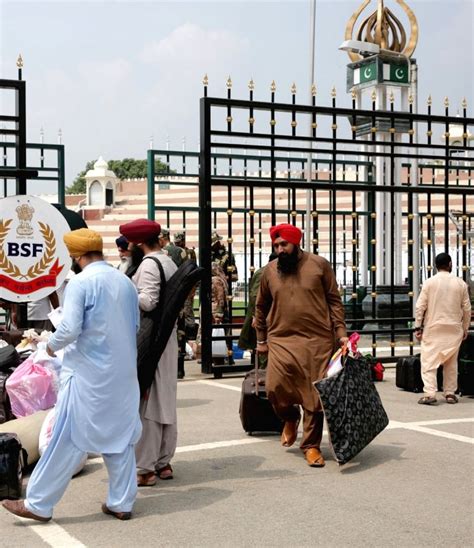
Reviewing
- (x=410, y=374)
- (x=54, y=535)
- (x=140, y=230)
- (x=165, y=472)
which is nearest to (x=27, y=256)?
(x=140, y=230)

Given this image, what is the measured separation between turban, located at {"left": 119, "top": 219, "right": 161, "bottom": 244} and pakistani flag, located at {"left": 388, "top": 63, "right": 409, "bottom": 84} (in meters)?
11.0

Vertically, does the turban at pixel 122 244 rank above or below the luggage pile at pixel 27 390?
above

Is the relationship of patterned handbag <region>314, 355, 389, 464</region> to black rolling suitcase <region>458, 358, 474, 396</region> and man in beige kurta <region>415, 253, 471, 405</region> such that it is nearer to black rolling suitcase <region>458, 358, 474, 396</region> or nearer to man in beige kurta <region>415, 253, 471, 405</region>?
man in beige kurta <region>415, 253, 471, 405</region>

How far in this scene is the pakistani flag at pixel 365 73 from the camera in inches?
642

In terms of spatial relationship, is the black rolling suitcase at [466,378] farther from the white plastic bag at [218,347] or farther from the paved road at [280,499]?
the white plastic bag at [218,347]

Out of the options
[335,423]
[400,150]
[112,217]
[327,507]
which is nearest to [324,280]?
[335,423]

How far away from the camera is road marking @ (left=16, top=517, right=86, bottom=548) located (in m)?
4.92

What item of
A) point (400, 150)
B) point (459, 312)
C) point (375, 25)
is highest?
point (375, 25)

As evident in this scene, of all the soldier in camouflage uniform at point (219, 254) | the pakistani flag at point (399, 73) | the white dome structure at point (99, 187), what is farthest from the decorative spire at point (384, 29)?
the white dome structure at point (99, 187)

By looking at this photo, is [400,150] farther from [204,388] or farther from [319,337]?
[319,337]

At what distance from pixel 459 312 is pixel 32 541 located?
234 inches

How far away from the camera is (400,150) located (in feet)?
57.0

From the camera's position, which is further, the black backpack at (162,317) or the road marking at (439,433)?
the road marking at (439,433)

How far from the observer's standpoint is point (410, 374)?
33.6 feet
